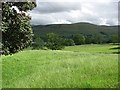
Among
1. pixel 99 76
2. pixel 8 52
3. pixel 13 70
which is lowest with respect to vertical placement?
pixel 13 70

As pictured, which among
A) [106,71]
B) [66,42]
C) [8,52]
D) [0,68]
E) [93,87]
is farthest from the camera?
[66,42]

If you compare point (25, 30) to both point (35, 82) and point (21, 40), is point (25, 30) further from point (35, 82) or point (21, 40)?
point (35, 82)

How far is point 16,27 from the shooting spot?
723 inches

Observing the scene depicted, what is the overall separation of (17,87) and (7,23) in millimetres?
3656

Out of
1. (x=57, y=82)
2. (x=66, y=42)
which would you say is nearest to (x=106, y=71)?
(x=57, y=82)

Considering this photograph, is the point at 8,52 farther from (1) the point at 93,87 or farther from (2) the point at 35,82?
(1) the point at 93,87

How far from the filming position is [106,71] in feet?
66.6

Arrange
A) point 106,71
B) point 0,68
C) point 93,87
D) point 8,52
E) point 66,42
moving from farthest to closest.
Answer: point 66,42
point 0,68
point 106,71
point 8,52
point 93,87

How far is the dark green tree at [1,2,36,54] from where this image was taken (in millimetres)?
17562

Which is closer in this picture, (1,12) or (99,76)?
(1,12)

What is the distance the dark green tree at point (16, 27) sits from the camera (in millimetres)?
17562

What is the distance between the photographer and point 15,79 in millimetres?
20734

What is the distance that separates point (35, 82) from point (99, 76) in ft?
12.8

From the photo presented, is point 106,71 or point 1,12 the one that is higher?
point 1,12
